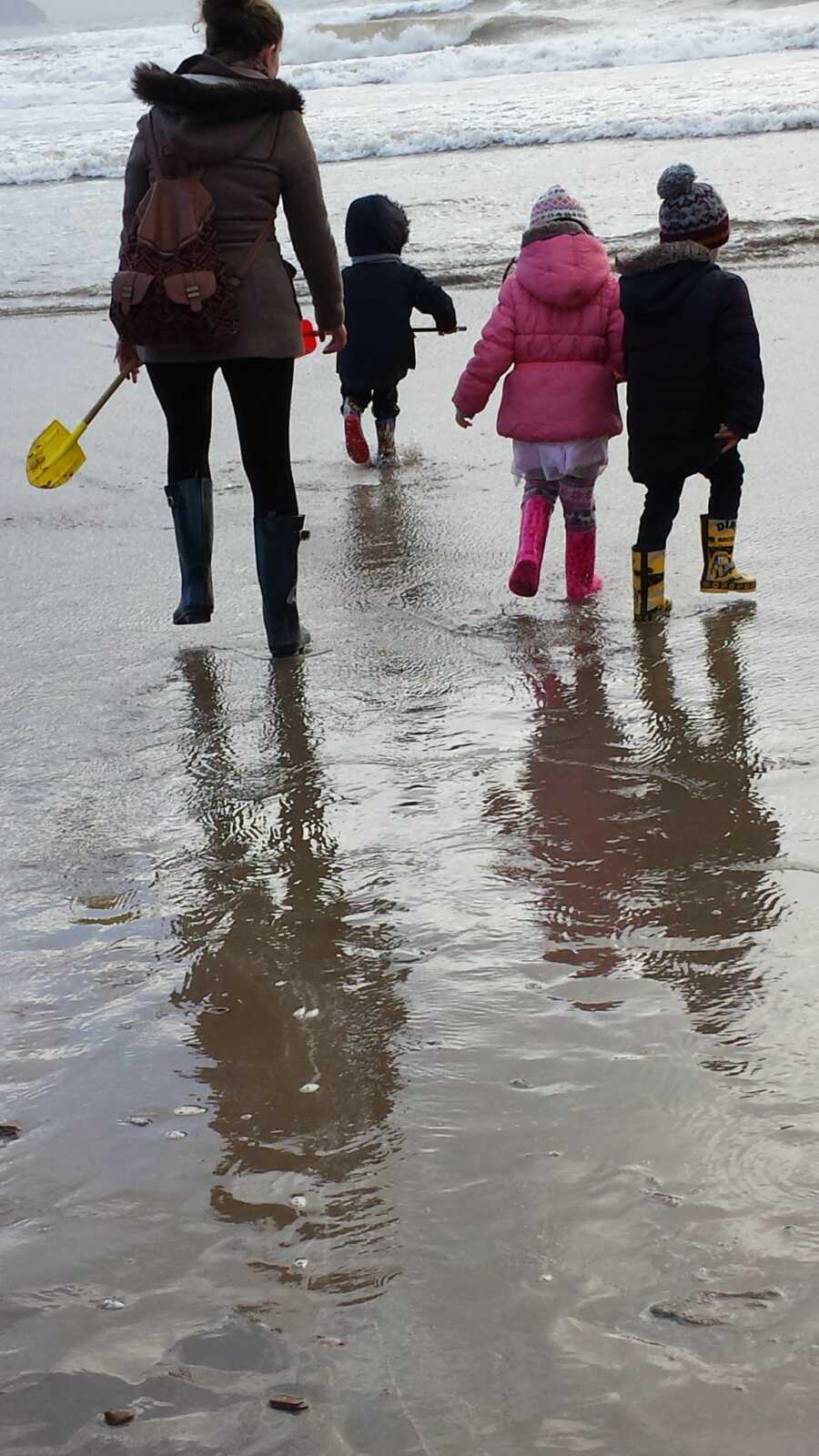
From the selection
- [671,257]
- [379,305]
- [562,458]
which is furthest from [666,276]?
[379,305]

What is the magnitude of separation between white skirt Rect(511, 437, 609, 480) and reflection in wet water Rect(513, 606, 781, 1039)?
78 centimetres

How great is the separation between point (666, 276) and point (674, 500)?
699mm

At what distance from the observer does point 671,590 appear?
4887mm

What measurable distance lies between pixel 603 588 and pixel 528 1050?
2.84 meters

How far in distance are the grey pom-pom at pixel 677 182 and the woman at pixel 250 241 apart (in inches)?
44.9

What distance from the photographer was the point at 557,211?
4836 millimetres

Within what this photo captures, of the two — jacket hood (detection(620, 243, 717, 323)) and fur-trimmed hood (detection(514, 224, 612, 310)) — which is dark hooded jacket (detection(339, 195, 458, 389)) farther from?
jacket hood (detection(620, 243, 717, 323))

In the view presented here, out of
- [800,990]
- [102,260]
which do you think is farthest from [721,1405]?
[102,260]

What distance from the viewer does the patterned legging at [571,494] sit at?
486 centimetres

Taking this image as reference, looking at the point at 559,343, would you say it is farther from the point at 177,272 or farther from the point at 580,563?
the point at 177,272

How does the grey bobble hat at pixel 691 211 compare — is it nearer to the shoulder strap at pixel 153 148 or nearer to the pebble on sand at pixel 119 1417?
the shoulder strap at pixel 153 148

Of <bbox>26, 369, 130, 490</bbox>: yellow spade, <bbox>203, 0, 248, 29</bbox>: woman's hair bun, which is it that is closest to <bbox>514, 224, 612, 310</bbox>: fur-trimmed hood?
<bbox>203, 0, 248, 29</bbox>: woman's hair bun

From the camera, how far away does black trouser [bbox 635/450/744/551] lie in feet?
15.2

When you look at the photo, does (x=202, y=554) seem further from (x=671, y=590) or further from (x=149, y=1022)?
(x=149, y=1022)
